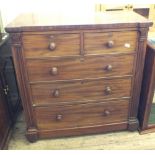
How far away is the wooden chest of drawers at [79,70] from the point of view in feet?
4.30

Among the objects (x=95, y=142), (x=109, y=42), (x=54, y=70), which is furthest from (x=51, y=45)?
(x=95, y=142)

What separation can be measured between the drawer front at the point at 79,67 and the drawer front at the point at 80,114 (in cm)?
26

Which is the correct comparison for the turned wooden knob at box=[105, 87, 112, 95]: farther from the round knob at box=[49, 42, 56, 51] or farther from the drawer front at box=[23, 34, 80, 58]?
the round knob at box=[49, 42, 56, 51]

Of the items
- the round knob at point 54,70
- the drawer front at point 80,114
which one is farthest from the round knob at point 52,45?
the drawer front at point 80,114

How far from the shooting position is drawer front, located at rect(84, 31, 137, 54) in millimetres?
1344

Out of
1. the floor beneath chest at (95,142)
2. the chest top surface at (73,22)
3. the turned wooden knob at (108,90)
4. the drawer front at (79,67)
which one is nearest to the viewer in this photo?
the chest top surface at (73,22)

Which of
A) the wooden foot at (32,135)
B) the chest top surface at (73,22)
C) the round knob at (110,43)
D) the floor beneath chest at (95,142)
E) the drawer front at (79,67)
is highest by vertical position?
the chest top surface at (73,22)

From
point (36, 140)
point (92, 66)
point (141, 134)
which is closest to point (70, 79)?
point (92, 66)

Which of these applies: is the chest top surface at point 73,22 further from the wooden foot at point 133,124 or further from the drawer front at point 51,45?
the wooden foot at point 133,124

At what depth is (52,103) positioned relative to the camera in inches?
61.0

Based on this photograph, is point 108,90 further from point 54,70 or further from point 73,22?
point 73,22

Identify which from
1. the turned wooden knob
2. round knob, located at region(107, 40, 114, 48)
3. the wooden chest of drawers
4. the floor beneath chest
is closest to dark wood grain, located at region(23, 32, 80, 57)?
the wooden chest of drawers

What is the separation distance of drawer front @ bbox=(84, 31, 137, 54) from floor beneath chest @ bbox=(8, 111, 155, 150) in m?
0.76

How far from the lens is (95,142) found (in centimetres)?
170
